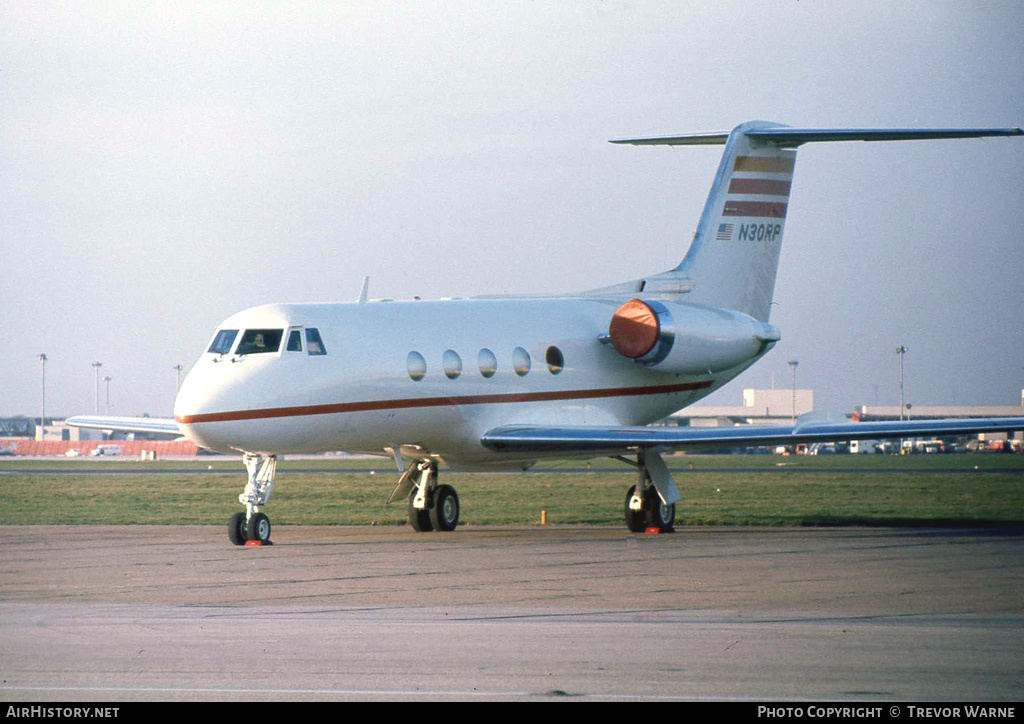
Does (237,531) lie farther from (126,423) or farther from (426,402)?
(126,423)

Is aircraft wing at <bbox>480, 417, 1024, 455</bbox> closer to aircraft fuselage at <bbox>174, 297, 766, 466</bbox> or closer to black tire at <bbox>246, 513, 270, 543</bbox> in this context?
aircraft fuselage at <bbox>174, 297, 766, 466</bbox>

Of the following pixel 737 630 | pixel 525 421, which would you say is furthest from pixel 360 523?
pixel 737 630

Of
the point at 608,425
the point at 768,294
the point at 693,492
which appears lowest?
the point at 693,492

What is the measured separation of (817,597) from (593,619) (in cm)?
279

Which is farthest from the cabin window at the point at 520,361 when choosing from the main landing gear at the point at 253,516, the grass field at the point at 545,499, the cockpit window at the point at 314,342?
the main landing gear at the point at 253,516

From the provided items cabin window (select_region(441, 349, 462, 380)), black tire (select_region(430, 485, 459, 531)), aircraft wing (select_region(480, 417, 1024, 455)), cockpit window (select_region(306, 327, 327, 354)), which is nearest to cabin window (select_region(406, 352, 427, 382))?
cabin window (select_region(441, 349, 462, 380))

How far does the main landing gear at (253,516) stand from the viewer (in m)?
20.1

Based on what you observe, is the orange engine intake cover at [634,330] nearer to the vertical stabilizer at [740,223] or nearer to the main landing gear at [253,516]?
the vertical stabilizer at [740,223]

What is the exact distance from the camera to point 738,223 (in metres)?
28.5

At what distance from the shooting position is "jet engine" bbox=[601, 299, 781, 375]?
2555cm

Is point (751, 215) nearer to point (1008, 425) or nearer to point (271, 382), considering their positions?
point (1008, 425)

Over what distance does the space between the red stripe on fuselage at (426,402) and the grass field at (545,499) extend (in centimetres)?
180

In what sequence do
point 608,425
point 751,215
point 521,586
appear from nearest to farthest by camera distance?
1. point 521,586
2. point 608,425
3. point 751,215

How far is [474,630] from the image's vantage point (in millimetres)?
11375
